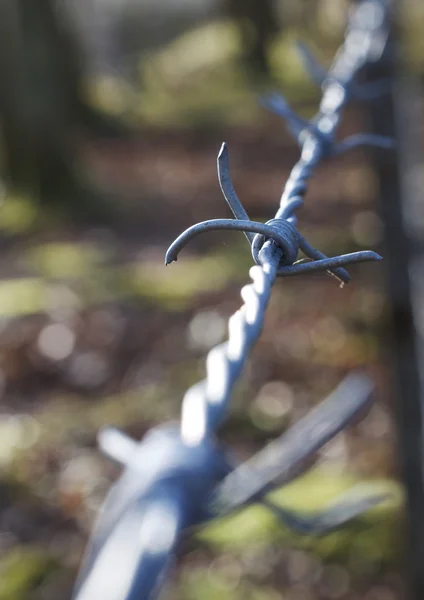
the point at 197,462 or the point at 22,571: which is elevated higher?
the point at 197,462

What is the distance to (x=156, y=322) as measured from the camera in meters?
3.08

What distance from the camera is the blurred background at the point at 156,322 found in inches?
71.5

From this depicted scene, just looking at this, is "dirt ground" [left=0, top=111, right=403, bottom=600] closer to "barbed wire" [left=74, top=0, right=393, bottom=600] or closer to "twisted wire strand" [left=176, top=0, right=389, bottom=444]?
"twisted wire strand" [left=176, top=0, right=389, bottom=444]

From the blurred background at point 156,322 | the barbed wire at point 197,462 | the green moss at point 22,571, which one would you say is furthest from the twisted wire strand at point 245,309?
the green moss at point 22,571

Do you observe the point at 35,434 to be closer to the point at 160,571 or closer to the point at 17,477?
the point at 17,477

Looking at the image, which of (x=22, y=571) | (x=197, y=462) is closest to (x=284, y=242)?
(x=197, y=462)

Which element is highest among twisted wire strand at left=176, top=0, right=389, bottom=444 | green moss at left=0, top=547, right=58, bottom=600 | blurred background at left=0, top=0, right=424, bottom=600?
twisted wire strand at left=176, top=0, right=389, bottom=444

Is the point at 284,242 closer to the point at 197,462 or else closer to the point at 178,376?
the point at 197,462

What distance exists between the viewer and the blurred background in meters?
1.82

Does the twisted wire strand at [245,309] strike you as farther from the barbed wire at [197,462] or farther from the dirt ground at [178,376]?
the dirt ground at [178,376]

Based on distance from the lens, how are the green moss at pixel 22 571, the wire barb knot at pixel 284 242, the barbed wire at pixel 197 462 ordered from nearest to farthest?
the barbed wire at pixel 197 462
the wire barb knot at pixel 284 242
the green moss at pixel 22 571

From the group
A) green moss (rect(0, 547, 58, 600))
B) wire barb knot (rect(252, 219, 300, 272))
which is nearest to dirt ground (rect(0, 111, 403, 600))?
green moss (rect(0, 547, 58, 600))

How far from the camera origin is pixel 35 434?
2393 millimetres

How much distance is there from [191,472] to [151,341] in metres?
2.68
